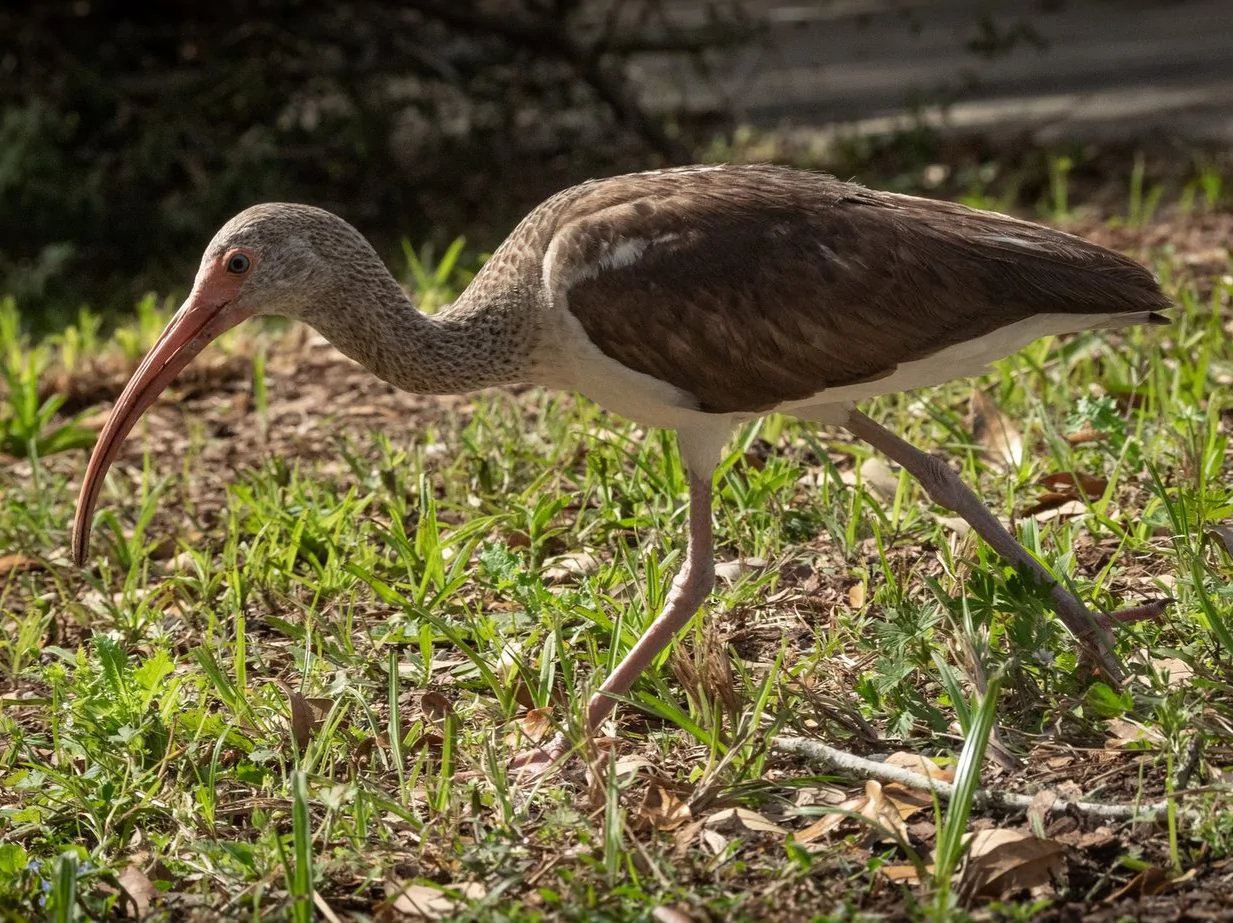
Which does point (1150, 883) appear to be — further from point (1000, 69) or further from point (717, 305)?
point (1000, 69)

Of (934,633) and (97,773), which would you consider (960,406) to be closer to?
(934,633)

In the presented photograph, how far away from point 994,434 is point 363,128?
197 inches

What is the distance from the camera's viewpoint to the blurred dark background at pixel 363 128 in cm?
918

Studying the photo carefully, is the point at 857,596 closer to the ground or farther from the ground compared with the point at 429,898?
farther from the ground

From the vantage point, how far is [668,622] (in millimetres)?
4172

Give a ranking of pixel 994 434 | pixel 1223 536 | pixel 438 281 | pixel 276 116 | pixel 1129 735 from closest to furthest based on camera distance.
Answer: pixel 1129 735
pixel 1223 536
pixel 994 434
pixel 438 281
pixel 276 116

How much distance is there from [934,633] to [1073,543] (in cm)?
84

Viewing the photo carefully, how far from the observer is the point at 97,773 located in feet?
13.1

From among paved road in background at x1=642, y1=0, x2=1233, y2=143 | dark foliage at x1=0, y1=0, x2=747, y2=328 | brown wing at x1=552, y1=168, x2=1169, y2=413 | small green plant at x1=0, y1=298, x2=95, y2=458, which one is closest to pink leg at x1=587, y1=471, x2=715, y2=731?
brown wing at x1=552, y1=168, x2=1169, y2=413

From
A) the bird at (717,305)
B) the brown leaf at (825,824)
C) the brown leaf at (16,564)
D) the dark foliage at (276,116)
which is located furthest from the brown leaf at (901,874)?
the dark foliage at (276,116)

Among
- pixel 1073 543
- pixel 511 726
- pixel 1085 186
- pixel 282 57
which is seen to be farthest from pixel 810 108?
pixel 511 726

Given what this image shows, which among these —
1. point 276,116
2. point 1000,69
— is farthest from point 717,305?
point 1000,69

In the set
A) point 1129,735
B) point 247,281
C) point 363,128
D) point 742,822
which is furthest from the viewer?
point 363,128

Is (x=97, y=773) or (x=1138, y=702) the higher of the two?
(x=1138, y=702)
